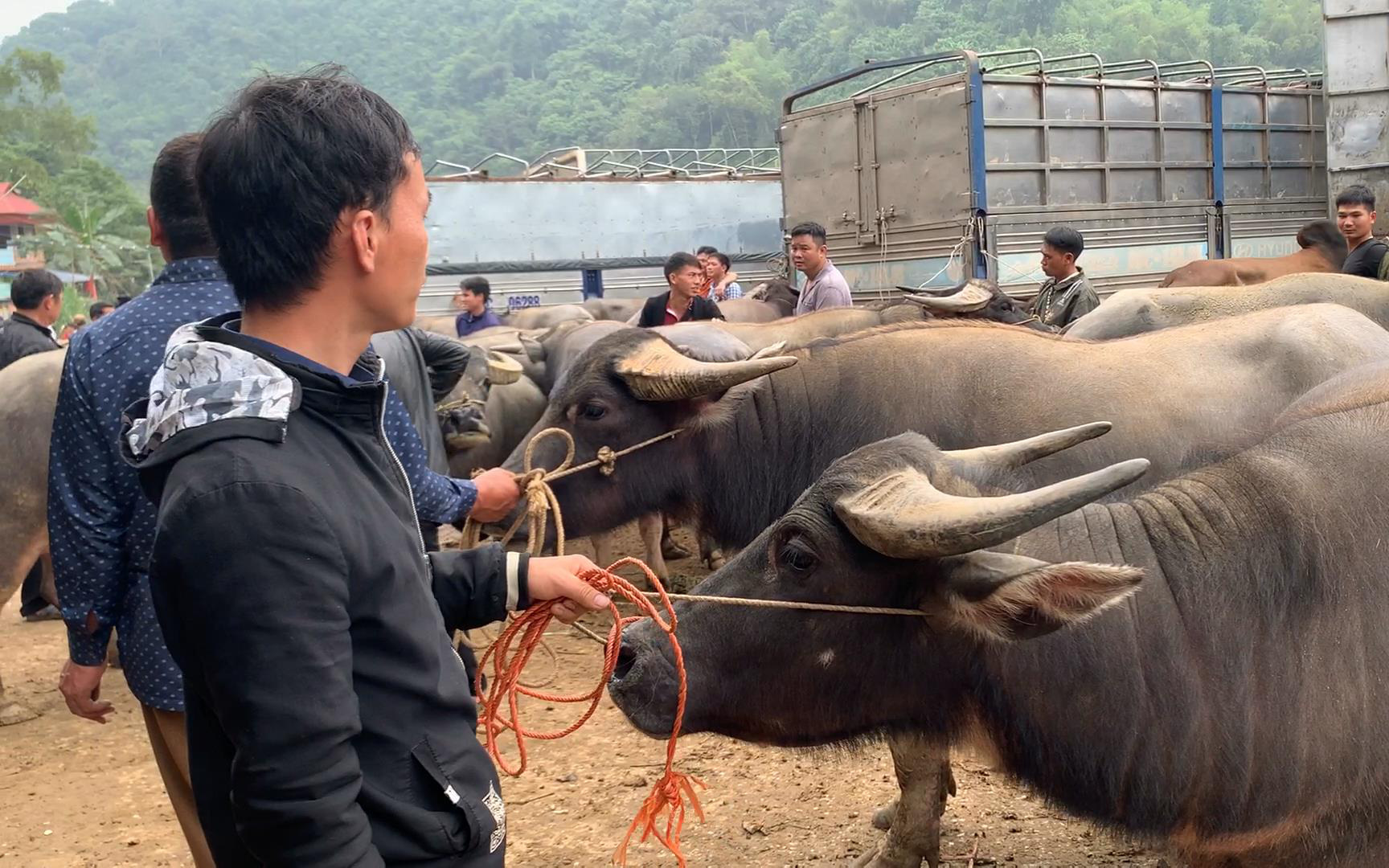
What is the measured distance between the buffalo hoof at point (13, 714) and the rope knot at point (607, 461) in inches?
145

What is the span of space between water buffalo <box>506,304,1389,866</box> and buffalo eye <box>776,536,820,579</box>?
1358 mm

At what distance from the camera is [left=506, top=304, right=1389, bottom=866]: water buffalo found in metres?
3.93

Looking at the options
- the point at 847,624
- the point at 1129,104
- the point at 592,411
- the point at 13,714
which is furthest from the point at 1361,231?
the point at 13,714

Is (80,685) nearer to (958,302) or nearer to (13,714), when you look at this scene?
(13,714)

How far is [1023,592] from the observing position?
6.93 feet

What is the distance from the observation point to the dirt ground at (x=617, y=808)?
3.92 metres

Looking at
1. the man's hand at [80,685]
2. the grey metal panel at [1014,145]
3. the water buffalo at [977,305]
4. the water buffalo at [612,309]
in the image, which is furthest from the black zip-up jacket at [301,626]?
the water buffalo at [612,309]

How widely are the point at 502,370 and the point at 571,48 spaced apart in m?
100

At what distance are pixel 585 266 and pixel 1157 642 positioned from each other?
17749mm

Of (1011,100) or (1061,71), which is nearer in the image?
A: (1011,100)

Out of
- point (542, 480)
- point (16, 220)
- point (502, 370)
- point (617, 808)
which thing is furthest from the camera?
point (16, 220)

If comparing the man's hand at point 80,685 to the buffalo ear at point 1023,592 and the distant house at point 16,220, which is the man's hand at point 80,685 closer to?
the buffalo ear at point 1023,592

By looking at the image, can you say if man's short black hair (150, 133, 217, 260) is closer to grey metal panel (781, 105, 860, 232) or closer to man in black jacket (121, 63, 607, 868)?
man in black jacket (121, 63, 607, 868)

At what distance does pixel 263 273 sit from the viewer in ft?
5.12
